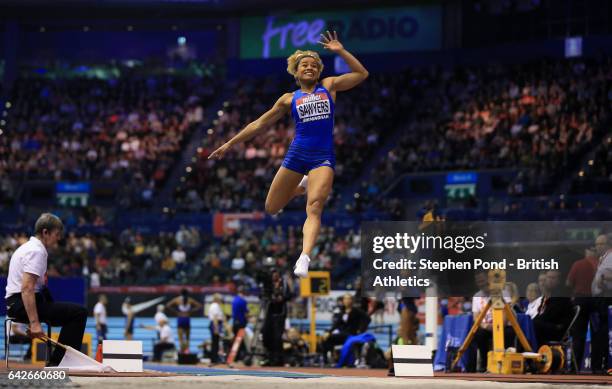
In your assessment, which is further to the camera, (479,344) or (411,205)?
(411,205)

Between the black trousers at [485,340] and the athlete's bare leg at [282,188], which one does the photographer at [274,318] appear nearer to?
the black trousers at [485,340]

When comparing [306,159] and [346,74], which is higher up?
[346,74]

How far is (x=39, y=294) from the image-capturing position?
939 cm

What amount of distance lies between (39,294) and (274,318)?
901 centimetres

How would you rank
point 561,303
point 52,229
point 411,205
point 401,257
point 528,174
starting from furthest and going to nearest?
point 411,205, point 528,174, point 561,303, point 401,257, point 52,229

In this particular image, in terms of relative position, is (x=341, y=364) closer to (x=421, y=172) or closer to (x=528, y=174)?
(x=528, y=174)

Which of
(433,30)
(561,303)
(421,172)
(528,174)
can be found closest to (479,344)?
(561,303)

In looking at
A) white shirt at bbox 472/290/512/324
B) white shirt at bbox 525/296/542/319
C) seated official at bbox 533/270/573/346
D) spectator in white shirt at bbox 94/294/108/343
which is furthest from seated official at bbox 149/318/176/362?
seated official at bbox 533/270/573/346

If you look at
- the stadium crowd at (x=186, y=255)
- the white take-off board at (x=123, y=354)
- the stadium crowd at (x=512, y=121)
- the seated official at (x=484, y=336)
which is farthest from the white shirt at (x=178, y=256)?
the white take-off board at (x=123, y=354)

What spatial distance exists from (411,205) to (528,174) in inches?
149

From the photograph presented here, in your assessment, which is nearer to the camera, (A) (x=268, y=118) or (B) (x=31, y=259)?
(B) (x=31, y=259)

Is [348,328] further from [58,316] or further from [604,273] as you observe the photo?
[58,316]

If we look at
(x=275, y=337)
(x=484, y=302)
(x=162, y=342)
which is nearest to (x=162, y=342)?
(x=162, y=342)

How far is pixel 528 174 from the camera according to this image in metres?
28.1
